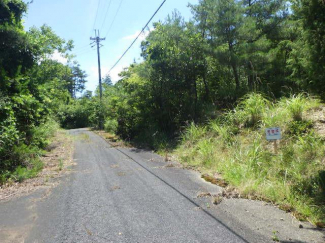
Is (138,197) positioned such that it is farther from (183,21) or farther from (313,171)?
(183,21)

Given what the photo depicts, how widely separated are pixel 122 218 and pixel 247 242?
82.4 inches

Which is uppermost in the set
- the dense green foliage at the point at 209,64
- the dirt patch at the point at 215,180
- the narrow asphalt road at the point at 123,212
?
the dense green foliage at the point at 209,64

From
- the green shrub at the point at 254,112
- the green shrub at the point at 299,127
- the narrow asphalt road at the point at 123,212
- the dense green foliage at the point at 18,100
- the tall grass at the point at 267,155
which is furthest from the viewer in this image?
the green shrub at the point at 254,112

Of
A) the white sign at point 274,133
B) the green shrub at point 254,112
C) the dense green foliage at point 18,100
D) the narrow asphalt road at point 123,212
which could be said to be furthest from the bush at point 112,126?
the white sign at point 274,133

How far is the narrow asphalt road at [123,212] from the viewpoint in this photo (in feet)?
13.0

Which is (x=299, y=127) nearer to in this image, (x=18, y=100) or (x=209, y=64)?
(x=209, y=64)

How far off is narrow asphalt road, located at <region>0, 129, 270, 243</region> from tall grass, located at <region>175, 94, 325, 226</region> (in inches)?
36.8

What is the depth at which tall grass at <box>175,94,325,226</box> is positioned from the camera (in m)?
5.01

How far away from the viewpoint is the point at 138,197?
18.3 feet

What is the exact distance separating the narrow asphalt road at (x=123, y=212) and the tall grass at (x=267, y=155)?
934 mm

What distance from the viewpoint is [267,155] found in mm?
6676

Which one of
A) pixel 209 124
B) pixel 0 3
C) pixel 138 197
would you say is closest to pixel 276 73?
pixel 209 124

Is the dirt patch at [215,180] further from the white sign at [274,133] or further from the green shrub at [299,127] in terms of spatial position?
the green shrub at [299,127]

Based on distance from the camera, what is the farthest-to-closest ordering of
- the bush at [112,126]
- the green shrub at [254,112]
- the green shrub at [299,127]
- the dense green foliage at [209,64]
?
1. the bush at [112,126]
2. the dense green foliage at [209,64]
3. the green shrub at [254,112]
4. the green shrub at [299,127]
